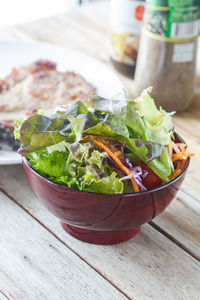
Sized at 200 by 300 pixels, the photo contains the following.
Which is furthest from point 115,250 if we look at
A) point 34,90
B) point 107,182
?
point 34,90

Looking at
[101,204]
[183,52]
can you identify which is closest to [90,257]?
[101,204]

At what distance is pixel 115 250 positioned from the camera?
3.07 feet

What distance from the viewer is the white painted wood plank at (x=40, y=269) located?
32.7 inches

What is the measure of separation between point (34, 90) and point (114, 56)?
0.40 m

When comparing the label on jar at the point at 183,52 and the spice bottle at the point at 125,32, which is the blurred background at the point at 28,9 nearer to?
the spice bottle at the point at 125,32

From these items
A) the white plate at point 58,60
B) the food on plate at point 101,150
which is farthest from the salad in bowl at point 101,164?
the white plate at point 58,60

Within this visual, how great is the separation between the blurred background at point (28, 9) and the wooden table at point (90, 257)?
2.80m

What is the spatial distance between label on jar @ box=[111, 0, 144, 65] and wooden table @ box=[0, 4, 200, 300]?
635 mm

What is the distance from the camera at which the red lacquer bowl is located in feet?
2.58

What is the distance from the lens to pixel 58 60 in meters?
1.59

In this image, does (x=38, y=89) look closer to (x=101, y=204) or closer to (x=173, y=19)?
(x=173, y=19)

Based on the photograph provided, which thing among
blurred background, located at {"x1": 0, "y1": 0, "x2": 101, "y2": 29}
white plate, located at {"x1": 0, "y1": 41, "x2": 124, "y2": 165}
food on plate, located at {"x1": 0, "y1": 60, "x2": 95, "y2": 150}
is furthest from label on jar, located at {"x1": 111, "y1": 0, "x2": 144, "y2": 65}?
blurred background, located at {"x1": 0, "y1": 0, "x2": 101, "y2": 29}

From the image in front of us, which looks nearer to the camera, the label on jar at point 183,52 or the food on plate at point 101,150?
the food on plate at point 101,150

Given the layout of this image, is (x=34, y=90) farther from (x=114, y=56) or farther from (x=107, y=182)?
(x=107, y=182)
